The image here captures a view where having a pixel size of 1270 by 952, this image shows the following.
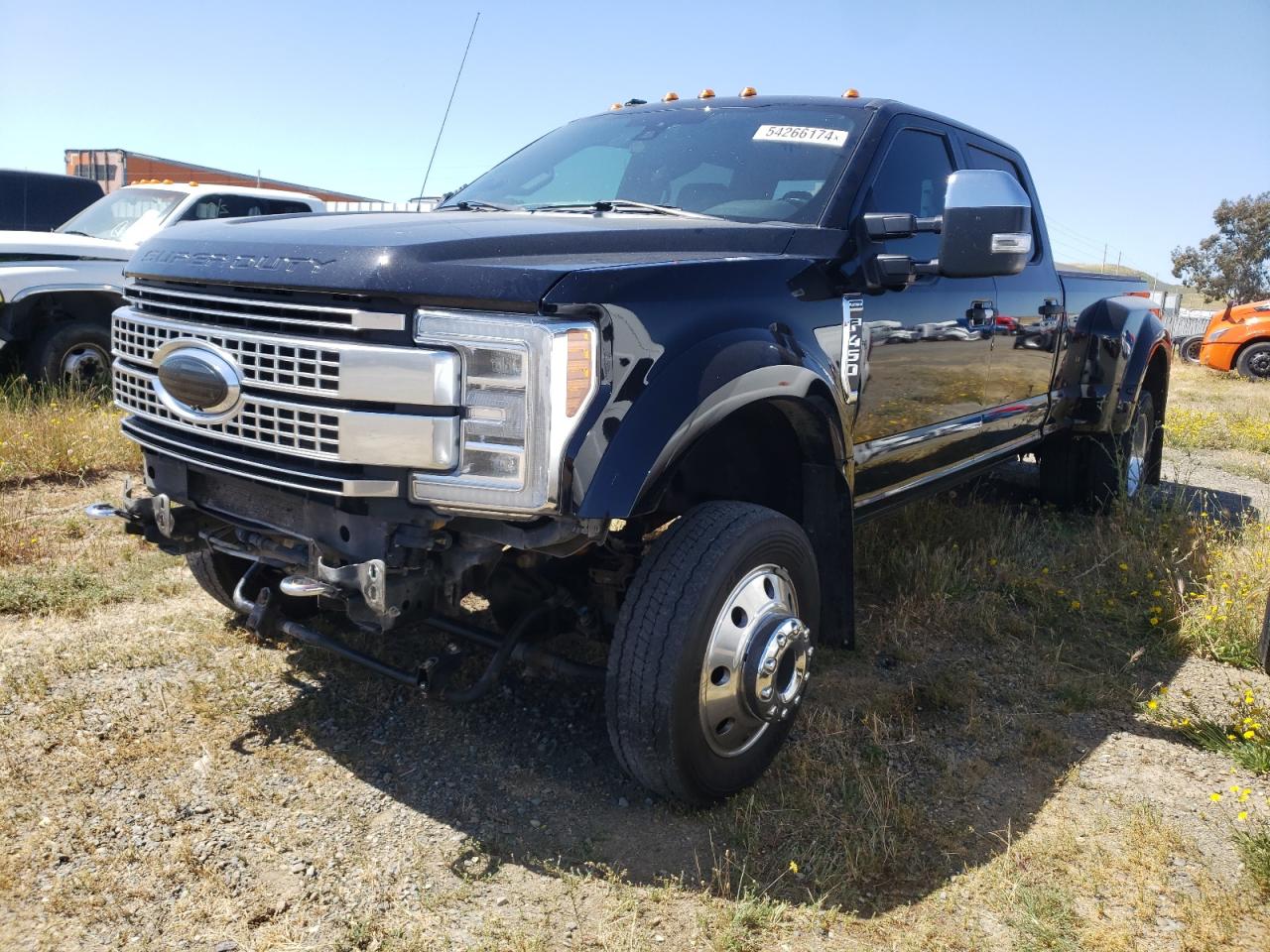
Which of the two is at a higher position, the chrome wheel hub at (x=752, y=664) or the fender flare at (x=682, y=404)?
the fender flare at (x=682, y=404)

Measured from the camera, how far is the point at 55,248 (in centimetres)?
718

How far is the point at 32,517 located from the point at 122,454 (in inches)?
48.1

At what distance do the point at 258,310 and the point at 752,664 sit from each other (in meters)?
1.56

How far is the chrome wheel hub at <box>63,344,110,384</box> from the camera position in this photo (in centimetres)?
718

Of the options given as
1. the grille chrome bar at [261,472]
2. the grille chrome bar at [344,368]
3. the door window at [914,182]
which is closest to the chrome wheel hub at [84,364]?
the grille chrome bar at [261,472]

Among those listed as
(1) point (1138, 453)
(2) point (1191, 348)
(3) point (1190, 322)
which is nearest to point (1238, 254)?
(3) point (1190, 322)

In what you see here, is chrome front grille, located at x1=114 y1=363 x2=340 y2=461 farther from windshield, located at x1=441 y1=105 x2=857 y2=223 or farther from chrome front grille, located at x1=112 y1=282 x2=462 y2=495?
windshield, located at x1=441 y1=105 x2=857 y2=223

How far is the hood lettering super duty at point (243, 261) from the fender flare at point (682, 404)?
81cm

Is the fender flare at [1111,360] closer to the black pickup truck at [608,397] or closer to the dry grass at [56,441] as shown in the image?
the black pickup truck at [608,397]

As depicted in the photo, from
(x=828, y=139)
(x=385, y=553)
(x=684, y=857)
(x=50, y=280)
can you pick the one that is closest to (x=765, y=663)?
(x=684, y=857)

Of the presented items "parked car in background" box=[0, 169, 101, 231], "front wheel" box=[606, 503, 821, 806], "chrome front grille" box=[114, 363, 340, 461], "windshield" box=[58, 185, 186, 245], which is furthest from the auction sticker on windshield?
"parked car in background" box=[0, 169, 101, 231]

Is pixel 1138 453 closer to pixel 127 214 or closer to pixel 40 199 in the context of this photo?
pixel 127 214

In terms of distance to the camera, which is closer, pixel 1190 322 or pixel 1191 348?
pixel 1191 348

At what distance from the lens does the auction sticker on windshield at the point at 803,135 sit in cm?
365
